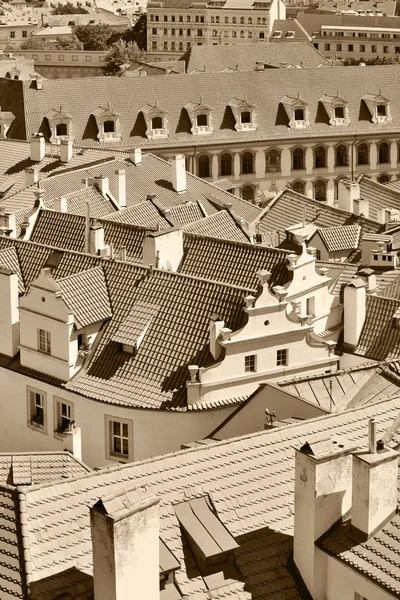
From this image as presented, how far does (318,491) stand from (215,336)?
69.6 ft

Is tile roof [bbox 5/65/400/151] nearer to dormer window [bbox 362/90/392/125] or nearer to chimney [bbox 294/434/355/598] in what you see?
dormer window [bbox 362/90/392/125]

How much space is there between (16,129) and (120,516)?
256 ft

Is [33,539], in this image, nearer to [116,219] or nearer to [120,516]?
[120,516]

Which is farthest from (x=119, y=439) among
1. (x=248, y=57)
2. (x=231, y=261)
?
(x=248, y=57)

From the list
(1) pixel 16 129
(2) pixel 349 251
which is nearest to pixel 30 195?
(2) pixel 349 251

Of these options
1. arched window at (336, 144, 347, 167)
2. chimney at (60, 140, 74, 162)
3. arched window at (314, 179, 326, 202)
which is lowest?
arched window at (314, 179, 326, 202)

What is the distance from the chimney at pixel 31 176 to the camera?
247ft

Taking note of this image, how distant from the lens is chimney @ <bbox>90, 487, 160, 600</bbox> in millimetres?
24266

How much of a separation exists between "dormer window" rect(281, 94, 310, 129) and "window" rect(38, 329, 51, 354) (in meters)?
59.1

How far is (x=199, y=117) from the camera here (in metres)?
104

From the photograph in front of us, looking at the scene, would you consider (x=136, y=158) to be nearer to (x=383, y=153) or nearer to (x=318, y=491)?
(x=383, y=153)

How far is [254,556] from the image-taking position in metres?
28.5

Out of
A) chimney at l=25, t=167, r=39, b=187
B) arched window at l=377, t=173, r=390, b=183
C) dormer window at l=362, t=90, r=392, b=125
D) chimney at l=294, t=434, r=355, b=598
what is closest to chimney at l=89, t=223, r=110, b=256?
chimney at l=25, t=167, r=39, b=187

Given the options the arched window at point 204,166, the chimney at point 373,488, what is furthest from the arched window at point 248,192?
the chimney at point 373,488
